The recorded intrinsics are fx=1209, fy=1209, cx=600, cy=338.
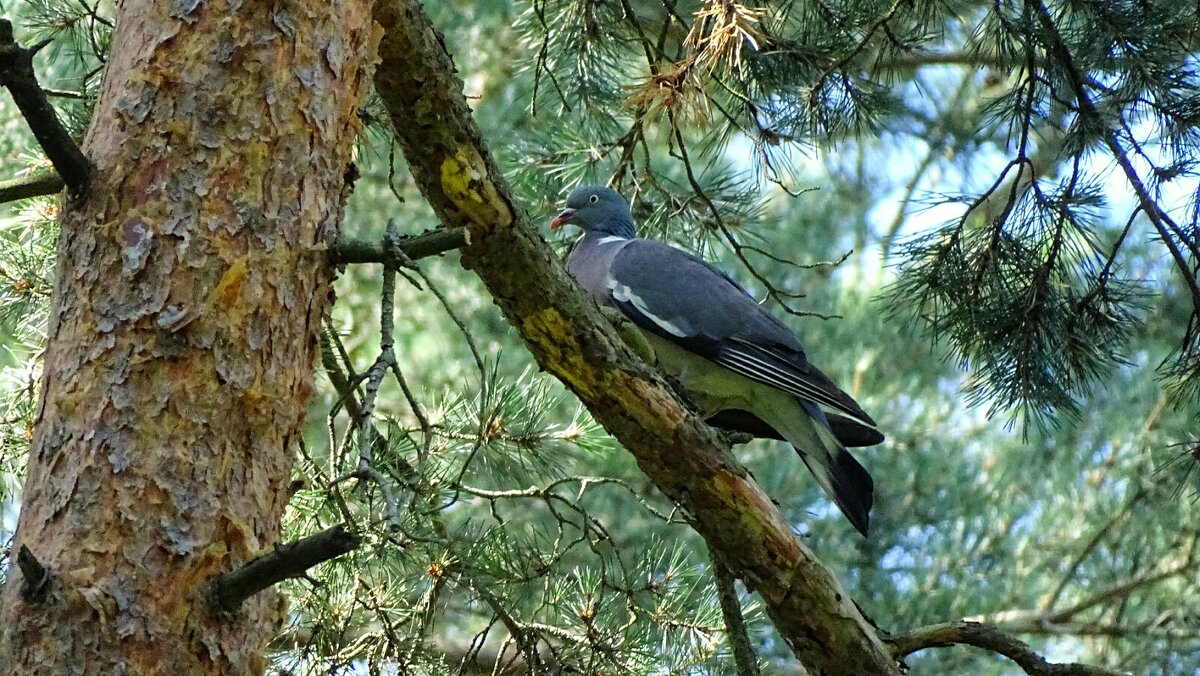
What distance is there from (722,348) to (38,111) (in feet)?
7.79

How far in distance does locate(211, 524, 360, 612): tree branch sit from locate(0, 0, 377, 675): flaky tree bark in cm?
4

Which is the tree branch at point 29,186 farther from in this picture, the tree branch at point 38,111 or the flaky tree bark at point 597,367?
the flaky tree bark at point 597,367

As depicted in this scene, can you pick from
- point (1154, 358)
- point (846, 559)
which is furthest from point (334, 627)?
point (1154, 358)

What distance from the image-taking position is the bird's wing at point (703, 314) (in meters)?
3.58

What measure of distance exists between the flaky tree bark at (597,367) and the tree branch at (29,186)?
1.94 feet

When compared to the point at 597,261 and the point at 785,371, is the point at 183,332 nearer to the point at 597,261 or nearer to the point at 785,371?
the point at 785,371

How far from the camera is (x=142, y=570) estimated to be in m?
1.51

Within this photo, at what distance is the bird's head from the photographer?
12.4 ft

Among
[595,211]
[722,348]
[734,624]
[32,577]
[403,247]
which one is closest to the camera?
[32,577]

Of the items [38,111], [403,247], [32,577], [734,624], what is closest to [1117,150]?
[734,624]

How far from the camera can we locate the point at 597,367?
88.0 inches

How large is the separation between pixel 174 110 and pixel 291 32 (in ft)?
0.73

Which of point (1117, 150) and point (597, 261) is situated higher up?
point (597, 261)

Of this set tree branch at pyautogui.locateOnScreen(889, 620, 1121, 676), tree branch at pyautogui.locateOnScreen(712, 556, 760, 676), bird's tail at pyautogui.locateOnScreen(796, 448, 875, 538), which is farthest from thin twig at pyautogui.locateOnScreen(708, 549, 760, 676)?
bird's tail at pyautogui.locateOnScreen(796, 448, 875, 538)
